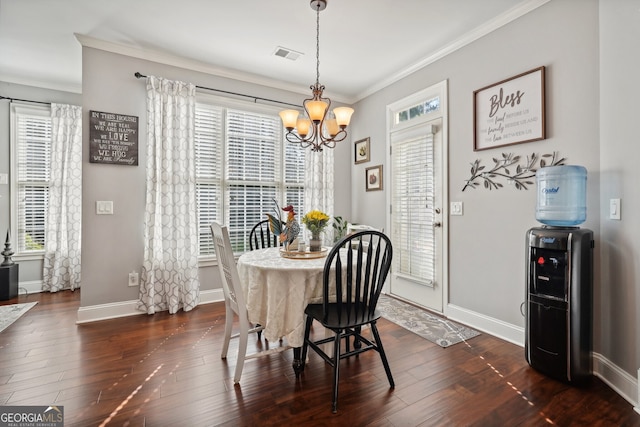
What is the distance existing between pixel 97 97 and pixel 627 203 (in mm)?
4316

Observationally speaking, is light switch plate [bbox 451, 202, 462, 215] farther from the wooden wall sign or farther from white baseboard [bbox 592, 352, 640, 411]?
the wooden wall sign

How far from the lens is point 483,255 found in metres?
2.78

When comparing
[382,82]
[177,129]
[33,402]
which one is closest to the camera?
[33,402]

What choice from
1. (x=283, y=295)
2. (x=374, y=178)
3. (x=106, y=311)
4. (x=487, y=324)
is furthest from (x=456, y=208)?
(x=106, y=311)

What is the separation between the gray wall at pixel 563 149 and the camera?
5.89 ft

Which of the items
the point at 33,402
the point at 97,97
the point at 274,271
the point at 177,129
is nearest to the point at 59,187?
Answer: the point at 97,97

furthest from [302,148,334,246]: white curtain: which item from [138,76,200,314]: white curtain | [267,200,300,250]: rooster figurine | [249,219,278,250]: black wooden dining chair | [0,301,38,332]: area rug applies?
[0,301,38,332]: area rug

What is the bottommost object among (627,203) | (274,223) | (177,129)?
(274,223)

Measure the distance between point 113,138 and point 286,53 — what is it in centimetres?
197

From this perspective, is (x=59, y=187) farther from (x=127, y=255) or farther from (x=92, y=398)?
(x=92, y=398)

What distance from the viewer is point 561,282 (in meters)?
1.91

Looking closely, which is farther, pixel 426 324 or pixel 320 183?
pixel 320 183

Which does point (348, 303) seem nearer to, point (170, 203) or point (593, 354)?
point (593, 354)

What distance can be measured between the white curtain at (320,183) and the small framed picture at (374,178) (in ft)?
1.66
